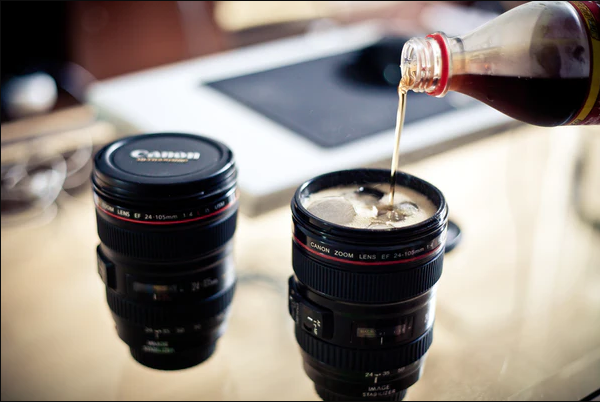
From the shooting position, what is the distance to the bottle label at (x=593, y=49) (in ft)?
1.76

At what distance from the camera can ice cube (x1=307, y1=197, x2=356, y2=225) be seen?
1.99 ft

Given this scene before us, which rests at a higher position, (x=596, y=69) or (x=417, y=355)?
(x=596, y=69)

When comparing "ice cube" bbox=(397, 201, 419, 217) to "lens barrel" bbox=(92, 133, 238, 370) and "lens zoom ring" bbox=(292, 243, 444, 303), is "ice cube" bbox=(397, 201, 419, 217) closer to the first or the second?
"lens zoom ring" bbox=(292, 243, 444, 303)

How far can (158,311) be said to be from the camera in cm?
69

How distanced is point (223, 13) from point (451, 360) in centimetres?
160

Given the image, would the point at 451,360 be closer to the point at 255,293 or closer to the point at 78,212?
the point at 255,293

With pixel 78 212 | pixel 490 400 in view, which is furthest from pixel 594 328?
pixel 78 212

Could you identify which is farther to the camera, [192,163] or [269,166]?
[269,166]

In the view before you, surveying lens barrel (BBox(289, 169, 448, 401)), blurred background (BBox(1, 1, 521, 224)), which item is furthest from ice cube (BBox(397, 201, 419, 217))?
blurred background (BBox(1, 1, 521, 224))

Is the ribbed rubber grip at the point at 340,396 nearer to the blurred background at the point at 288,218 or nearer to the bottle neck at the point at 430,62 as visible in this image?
the blurred background at the point at 288,218

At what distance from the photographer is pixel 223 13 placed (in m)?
2.14

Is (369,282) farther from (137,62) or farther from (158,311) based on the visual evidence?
(137,62)

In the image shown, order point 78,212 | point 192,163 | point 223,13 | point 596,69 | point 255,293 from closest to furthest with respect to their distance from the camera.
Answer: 1. point 596,69
2. point 192,163
3. point 255,293
4. point 78,212
5. point 223,13

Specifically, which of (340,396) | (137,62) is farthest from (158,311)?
(137,62)
